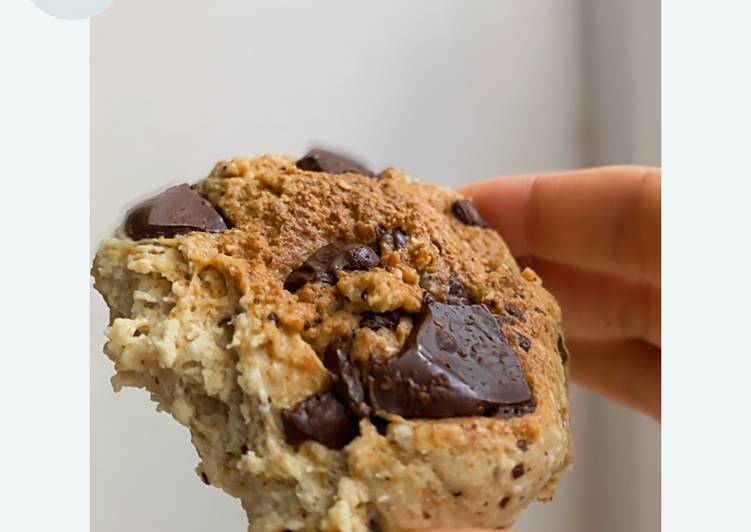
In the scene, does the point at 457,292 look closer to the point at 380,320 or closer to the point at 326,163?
the point at 380,320

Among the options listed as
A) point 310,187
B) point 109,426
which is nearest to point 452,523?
point 310,187

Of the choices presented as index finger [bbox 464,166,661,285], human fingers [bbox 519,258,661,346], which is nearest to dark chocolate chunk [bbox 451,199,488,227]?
index finger [bbox 464,166,661,285]

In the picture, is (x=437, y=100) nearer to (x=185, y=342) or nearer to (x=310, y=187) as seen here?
(x=310, y=187)

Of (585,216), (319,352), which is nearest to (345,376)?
(319,352)

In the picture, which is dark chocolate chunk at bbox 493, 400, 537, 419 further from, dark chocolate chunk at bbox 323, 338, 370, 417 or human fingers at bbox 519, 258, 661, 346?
human fingers at bbox 519, 258, 661, 346

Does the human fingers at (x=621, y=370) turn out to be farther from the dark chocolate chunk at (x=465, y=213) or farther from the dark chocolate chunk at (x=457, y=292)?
the dark chocolate chunk at (x=457, y=292)
